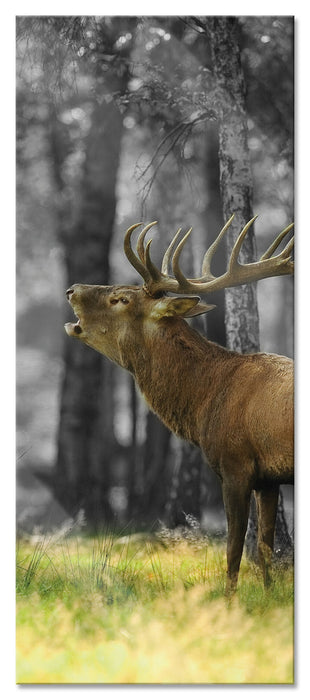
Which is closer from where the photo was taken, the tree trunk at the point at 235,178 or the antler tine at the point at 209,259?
the antler tine at the point at 209,259

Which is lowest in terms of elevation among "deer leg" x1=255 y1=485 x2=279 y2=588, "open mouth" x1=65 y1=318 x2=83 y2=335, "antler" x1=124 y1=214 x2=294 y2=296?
"deer leg" x1=255 y1=485 x2=279 y2=588

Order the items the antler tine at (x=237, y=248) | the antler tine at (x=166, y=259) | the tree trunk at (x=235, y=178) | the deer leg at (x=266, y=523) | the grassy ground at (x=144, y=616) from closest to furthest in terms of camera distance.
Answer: the grassy ground at (x=144, y=616)
the antler tine at (x=237, y=248)
the deer leg at (x=266, y=523)
the antler tine at (x=166, y=259)
the tree trunk at (x=235, y=178)

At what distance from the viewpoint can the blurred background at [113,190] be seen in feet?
14.1

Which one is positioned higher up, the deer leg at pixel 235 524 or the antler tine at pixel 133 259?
the antler tine at pixel 133 259

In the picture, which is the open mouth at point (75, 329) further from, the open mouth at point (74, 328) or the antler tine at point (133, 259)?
the antler tine at point (133, 259)

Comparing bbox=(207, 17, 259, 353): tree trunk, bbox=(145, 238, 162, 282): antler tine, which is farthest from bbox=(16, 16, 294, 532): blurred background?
bbox=(145, 238, 162, 282): antler tine

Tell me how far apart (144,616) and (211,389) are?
1.14 metres

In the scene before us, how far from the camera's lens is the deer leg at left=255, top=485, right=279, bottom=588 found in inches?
164

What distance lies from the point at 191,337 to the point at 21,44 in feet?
5.70

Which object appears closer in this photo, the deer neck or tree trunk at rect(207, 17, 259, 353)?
the deer neck

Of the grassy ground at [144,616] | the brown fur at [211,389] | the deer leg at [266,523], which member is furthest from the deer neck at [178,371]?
the grassy ground at [144,616]

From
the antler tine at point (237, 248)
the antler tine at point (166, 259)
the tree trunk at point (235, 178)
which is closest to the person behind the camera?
the antler tine at point (237, 248)

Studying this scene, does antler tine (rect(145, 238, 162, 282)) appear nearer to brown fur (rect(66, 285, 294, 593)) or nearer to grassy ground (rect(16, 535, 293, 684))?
brown fur (rect(66, 285, 294, 593))
